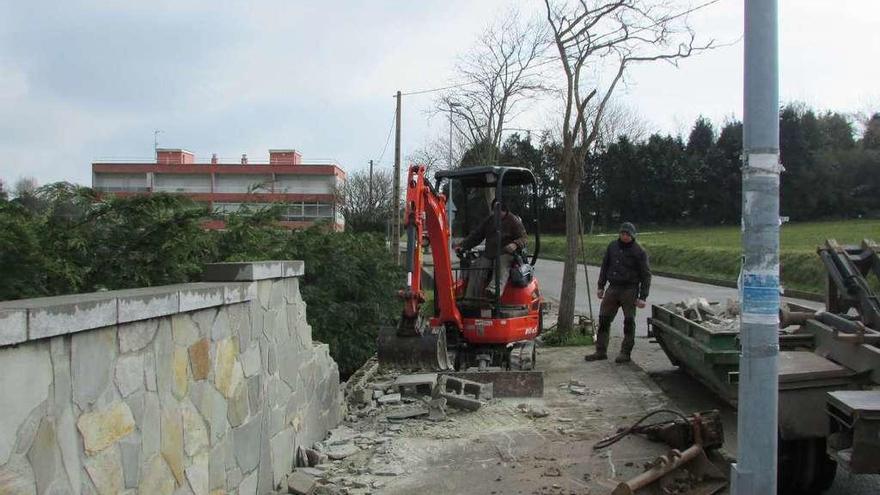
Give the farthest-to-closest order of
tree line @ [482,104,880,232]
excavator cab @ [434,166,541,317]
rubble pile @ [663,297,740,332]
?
tree line @ [482,104,880,232] < excavator cab @ [434,166,541,317] < rubble pile @ [663,297,740,332]

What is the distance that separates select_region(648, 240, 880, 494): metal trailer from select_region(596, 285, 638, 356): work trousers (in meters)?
2.61

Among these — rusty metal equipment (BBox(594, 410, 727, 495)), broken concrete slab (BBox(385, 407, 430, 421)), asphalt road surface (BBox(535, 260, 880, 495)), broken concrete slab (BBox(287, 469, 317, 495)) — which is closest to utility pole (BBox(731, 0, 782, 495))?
rusty metal equipment (BBox(594, 410, 727, 495))

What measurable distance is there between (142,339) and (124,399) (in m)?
0.28

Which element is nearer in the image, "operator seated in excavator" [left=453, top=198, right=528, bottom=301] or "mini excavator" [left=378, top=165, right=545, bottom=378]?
"mini excavator" [left=378, top=165, right=545, bottom=378]

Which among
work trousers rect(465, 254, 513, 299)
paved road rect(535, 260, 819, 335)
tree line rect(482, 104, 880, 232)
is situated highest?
tree line rect(482, 104, 880, 232)

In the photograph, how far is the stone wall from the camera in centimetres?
260

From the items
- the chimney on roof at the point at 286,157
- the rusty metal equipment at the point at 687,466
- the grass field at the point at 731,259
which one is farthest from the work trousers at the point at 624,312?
the chimney on roof at the point at 286,157

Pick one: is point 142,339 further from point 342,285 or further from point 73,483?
point 342,285

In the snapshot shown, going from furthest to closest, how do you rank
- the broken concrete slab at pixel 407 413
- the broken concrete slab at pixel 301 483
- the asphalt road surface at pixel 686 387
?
the broken concrete slab at pixel 407 413
the asphalt road surface at pixel 686 387
the broken concrete slab at pixel 301 483

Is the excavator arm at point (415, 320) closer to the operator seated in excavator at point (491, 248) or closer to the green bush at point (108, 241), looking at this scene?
the operator seated in excavator at point (491, 248)

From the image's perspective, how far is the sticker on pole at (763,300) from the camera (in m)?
3.80

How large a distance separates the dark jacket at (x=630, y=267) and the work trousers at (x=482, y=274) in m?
1.46

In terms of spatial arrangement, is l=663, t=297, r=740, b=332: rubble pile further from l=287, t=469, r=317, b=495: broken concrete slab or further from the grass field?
the grass field

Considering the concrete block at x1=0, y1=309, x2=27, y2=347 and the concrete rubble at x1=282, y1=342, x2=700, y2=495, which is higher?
the concrete block at x1=0, y1=309, x2=27, y2=347
